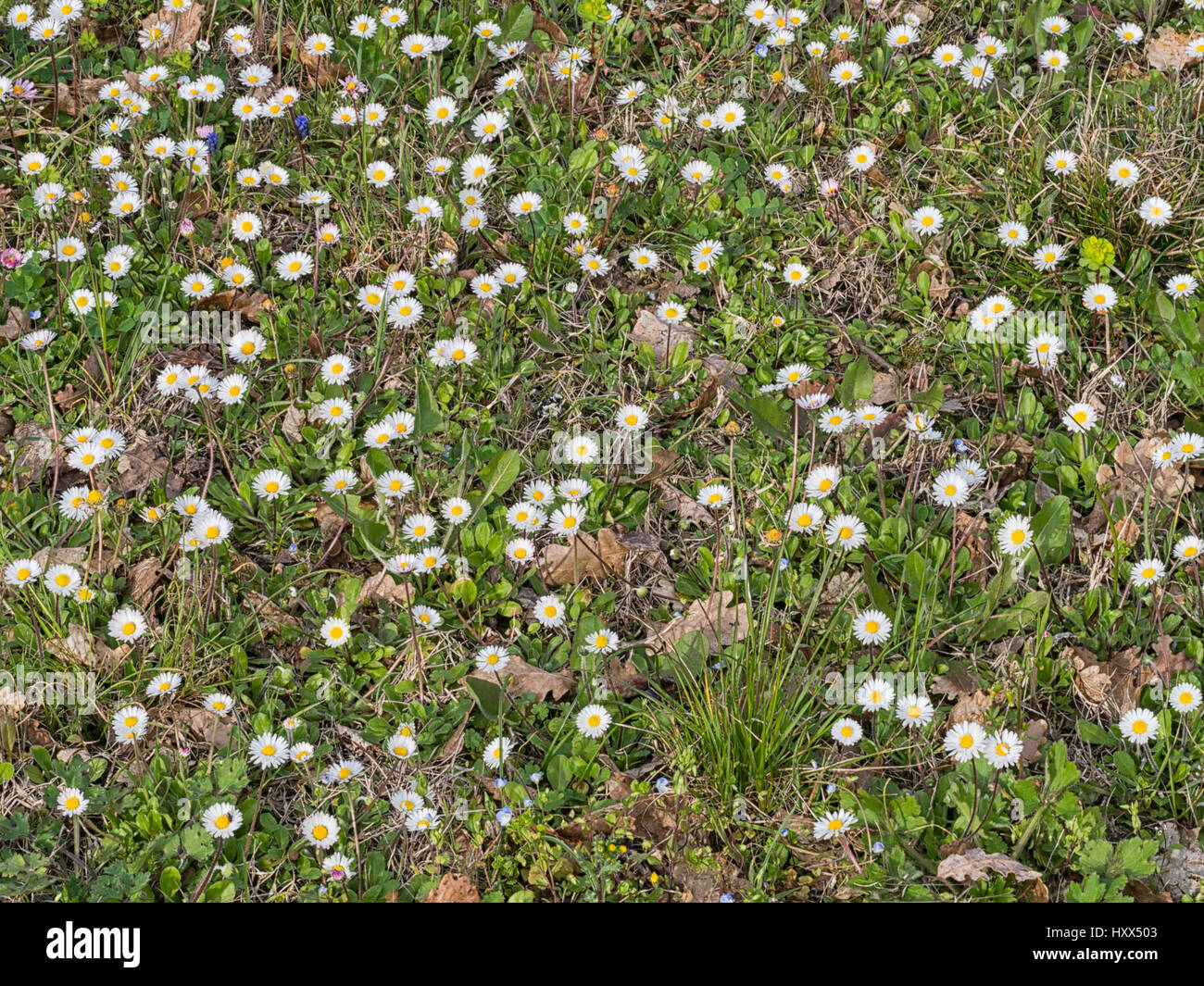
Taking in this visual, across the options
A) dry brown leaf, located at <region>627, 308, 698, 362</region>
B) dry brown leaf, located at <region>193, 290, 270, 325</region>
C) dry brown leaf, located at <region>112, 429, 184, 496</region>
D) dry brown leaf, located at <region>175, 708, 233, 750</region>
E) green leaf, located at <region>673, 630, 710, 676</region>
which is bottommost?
dry brown leaf, located at <region>175, 708, 233, 750</region>

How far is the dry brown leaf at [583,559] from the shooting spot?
2.76 meters

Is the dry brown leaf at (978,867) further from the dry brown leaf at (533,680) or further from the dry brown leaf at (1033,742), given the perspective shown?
the dry brown leaf at (533,680)

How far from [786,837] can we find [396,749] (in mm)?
828

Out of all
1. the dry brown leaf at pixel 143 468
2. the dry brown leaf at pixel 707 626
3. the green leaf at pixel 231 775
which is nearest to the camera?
the green leaf at pixel 231 775

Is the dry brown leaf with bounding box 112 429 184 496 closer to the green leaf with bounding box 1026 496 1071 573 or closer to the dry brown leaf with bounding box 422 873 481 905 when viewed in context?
the dry brown leaf with bounding box 422 873 481 905

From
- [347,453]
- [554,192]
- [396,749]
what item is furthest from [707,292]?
[396,749]

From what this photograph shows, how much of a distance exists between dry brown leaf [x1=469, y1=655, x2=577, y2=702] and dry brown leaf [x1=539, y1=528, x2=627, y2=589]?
0.86 ft

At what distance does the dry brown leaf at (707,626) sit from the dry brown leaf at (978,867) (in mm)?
652

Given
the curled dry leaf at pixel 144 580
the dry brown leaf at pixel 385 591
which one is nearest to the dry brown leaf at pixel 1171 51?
the dry brown leaf at pixel 385 591

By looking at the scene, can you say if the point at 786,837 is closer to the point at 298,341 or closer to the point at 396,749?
the point at 396,749

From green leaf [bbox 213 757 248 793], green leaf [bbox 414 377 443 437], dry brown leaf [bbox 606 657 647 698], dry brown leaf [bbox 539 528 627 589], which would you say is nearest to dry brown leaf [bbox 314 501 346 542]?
green leaf [bbox 414 377 443 437]

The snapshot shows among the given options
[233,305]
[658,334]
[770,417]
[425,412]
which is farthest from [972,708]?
[233,305]

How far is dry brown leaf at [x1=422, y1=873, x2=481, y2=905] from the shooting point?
2250mm
